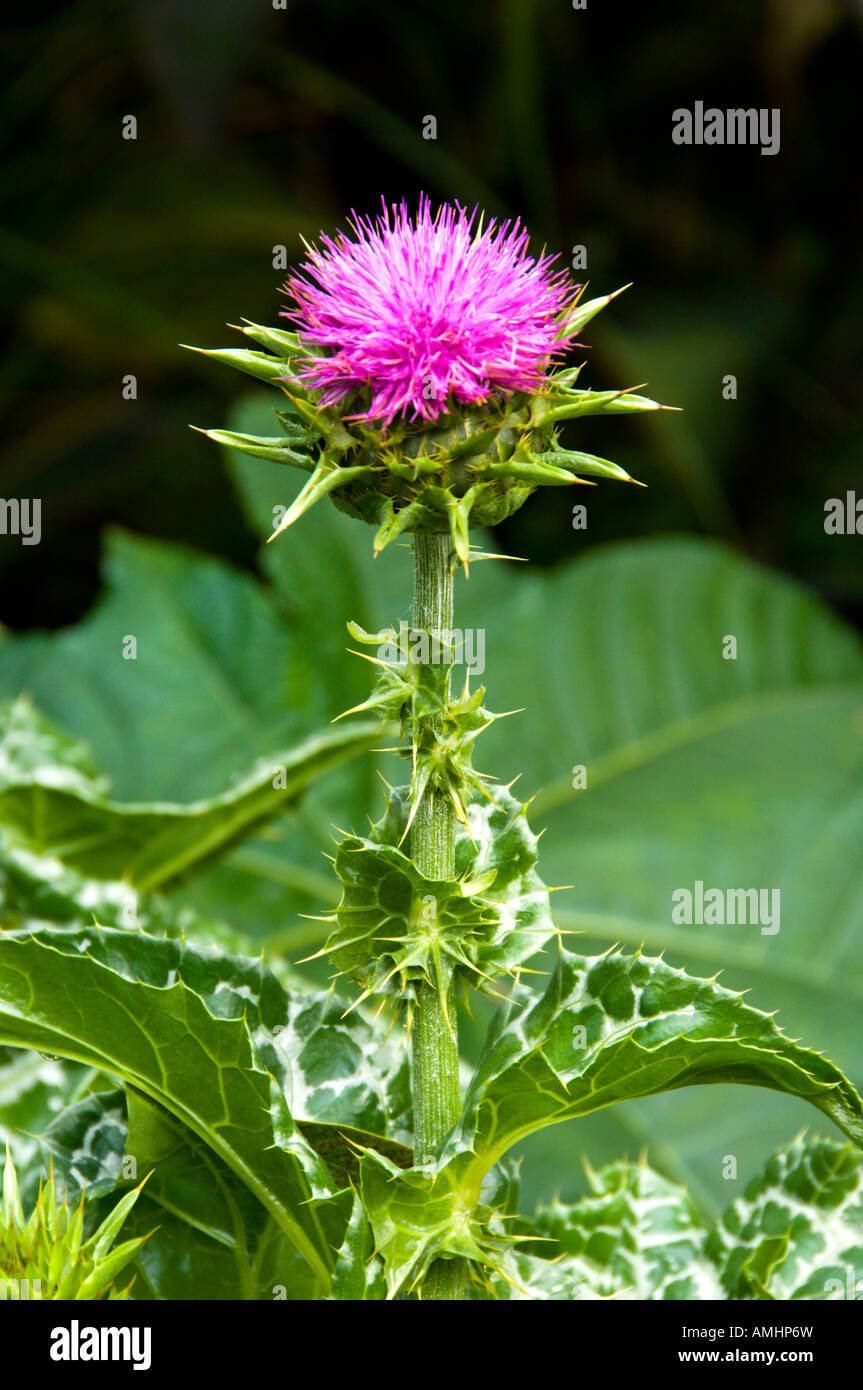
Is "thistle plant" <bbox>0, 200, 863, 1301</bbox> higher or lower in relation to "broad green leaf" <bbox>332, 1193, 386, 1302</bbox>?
higher

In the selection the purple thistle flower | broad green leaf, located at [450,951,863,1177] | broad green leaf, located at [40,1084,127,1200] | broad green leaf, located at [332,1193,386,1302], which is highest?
the purple thistle flower

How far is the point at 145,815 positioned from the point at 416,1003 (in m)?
0.55

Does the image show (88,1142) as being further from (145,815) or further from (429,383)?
(429,383)

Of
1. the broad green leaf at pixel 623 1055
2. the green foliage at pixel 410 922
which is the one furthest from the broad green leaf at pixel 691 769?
the broad green leaf at pixel 623 1055

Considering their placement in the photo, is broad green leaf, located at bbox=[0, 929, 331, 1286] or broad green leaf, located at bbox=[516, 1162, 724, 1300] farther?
broad green leaf, located at bbox=[516, 1162, 724, 1300]

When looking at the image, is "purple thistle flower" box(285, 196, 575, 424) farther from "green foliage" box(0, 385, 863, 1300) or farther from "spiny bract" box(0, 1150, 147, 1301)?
"spiny bract" box(0, 1150, 147, 1301)

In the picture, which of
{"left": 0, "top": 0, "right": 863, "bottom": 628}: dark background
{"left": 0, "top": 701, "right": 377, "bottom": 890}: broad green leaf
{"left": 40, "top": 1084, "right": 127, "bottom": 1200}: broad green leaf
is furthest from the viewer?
{"left": 0, "top": 0, "right": 863, "bottom": 628}: dark background

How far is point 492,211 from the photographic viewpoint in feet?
9.11

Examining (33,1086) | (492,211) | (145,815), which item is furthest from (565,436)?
(33,1086)

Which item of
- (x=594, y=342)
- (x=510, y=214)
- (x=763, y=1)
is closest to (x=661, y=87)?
(x=763, y=1)

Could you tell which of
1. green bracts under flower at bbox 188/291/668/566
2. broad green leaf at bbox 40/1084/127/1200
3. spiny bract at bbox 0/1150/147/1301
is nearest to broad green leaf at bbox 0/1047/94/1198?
broad green leaf at bbox 40/1084/127/1200

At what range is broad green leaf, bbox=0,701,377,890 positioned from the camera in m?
1.16

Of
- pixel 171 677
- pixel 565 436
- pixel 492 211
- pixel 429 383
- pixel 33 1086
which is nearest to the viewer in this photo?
pixel 429 383

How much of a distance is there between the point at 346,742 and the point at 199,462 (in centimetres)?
186
